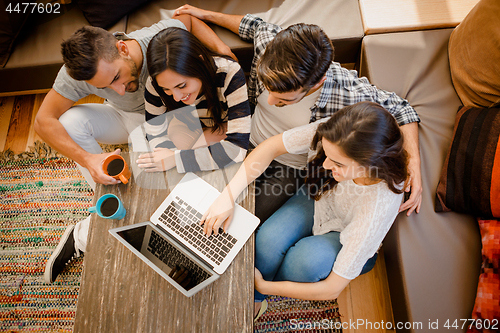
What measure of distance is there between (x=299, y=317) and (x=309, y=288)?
539 mm

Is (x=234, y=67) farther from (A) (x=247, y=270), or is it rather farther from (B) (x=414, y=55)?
(B) (x=414, y=55)

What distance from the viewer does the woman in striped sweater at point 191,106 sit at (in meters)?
0.99

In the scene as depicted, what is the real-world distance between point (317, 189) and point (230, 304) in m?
0.59

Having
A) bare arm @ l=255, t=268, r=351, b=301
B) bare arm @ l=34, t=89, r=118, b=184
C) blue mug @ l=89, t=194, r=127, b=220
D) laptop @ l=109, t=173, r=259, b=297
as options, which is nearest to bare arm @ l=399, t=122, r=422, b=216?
bare arm @ l=255, t=268, r=351, b=301

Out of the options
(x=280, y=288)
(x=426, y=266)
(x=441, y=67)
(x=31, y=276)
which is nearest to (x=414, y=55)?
(x=441, y=67)

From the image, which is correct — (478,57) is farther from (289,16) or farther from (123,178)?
(123,178)

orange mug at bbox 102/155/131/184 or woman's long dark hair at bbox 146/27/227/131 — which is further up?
woman's long dark hair at bbox 146/27/227/131

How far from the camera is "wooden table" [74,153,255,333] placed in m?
0.84

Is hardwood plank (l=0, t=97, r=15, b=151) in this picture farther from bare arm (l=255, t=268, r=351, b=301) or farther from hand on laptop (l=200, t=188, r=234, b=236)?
bare arm (l=255, t=268, r=351, b=301)

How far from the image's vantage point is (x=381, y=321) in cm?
141

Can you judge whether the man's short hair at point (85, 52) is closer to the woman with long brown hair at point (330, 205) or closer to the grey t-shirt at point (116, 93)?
the grey t-shirt at point (116, 93)

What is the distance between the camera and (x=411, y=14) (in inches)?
56.1

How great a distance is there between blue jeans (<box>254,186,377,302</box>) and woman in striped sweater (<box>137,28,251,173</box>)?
0.36m

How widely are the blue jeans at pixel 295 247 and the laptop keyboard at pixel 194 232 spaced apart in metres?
0.27
